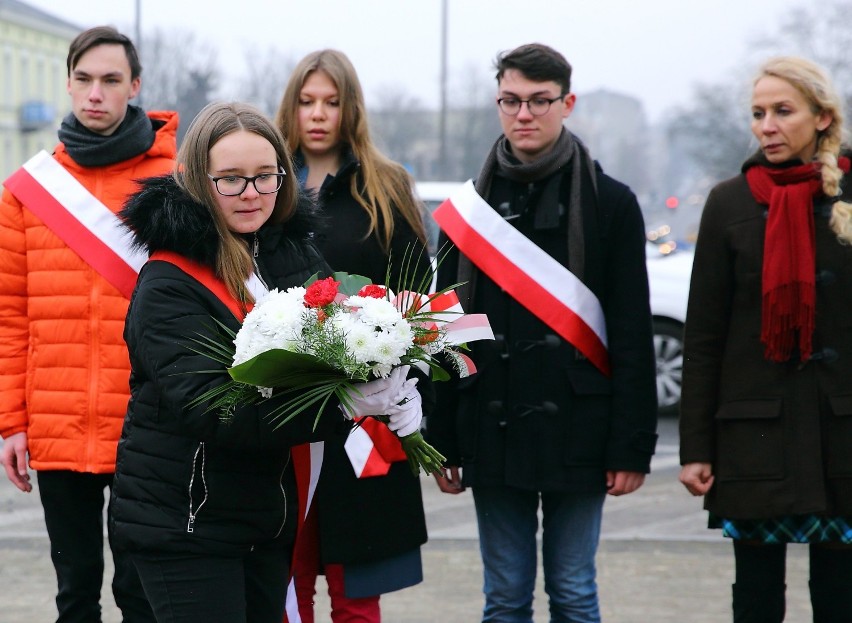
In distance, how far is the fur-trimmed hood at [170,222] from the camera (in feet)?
9.81

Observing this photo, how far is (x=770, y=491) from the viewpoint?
376 cm

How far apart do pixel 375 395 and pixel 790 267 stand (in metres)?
1.50

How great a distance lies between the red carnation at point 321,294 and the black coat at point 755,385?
4.77ft

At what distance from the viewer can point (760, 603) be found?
3854 mm

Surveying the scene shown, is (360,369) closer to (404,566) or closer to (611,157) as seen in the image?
(404,566)

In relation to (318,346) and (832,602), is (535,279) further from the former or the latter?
(318,346)

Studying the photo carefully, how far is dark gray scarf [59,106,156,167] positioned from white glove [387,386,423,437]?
1504mm

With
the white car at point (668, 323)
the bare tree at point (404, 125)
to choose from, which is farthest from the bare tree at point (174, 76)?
the white car at point (668, 323)

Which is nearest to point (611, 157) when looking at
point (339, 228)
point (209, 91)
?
point (209, 91)

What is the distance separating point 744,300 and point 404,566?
1333 millimetres

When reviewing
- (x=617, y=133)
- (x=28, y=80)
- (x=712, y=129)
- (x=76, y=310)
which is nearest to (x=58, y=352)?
(x=76, y=310)

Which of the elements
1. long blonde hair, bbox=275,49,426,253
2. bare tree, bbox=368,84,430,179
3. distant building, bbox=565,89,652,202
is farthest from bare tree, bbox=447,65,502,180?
long blonde hair, bbox=275,49,426,253

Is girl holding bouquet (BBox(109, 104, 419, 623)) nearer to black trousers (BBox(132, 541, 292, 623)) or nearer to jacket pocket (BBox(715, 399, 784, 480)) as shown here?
black trousers (BBox(132, 541, 292, 623))

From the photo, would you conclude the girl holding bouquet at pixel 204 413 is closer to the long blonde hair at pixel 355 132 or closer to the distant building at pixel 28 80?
the long blonde hair at pixel 355 132
